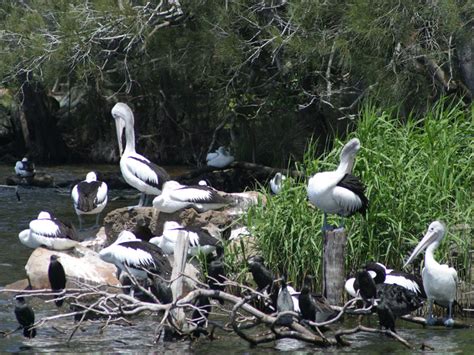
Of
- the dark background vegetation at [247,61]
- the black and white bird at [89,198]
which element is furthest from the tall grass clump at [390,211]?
the black and white bird at [89,198]

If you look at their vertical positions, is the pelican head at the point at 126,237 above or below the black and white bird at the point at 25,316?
above

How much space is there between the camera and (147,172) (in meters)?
11.9

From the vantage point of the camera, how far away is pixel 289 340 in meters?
8.38

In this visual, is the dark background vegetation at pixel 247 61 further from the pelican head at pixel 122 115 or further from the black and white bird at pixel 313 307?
the black and white bird at pixel 313 307

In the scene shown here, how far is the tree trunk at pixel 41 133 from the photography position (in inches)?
904

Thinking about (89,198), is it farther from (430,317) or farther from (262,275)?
(430,317)

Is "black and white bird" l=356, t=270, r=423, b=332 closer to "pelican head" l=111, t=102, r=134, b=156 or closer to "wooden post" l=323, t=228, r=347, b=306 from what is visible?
"wooden post" l=323, t=228, r=347, b=306

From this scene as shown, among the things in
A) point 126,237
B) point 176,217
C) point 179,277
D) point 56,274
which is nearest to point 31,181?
point 176,217

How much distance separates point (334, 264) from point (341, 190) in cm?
62

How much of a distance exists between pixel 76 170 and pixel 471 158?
12.8 m

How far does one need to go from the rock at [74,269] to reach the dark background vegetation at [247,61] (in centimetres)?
341

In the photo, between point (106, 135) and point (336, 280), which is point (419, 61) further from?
point (106, 135)

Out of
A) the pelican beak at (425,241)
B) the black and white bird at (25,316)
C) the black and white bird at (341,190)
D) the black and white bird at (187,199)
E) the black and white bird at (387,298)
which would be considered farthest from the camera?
the black and white bird at (187,199)

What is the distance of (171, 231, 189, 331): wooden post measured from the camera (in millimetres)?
8039
